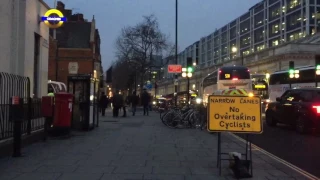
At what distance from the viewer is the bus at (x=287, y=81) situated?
1299 inches

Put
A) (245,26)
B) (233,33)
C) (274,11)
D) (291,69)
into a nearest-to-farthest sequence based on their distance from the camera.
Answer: (291,69)
(274,11)
(245,26)
(233,33)

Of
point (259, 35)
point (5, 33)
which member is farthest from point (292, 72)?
point (259, 35)

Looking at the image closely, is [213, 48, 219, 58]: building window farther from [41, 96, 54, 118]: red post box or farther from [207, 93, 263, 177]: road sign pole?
[207, 93, 263, 177]: road sign pole

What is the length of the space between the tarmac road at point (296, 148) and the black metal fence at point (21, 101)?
266 inches

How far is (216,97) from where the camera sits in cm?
838

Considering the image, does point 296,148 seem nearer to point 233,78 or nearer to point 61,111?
point 61,111

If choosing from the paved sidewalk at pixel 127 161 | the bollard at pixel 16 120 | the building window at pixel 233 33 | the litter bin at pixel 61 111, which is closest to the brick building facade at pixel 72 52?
the litter bin at pixel 61 111

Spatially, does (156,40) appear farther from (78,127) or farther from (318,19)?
(318,19)

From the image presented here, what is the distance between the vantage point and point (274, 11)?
310 feet

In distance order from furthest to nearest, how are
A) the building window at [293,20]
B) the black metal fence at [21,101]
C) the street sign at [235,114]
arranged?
the building window at [293,20] < the black metal fence at [21,101] < the street sign at [235,114]

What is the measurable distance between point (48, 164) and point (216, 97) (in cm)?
384

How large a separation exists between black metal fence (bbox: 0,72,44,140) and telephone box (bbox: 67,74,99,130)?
3004mm

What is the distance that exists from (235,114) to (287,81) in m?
29.0

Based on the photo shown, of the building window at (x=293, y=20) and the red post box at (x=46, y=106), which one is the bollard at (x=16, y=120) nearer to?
the red post box at (x=46, y=106)
